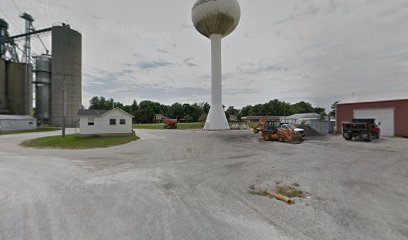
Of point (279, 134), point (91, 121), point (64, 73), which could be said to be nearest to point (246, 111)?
point (64, 73)

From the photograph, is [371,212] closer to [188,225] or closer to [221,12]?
[188,225]

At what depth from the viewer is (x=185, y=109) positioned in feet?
305

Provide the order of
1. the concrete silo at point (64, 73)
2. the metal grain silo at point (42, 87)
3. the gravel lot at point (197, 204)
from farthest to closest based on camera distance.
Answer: the metal grain silo at point (42, 87) → the concrete silo at point (64, 73) → the gravel lot at point (197, 204)

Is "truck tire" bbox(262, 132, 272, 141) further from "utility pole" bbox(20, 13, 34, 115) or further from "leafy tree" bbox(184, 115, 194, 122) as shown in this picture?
"leafy tree" bbox(184, 115, 194, 122)

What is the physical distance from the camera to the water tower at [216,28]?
34500 millimetres

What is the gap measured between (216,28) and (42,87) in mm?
43507

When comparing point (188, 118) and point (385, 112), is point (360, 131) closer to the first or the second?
point (385, 112)

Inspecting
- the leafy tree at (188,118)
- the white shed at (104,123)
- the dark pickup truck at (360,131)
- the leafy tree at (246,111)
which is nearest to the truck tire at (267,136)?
the dark pickup truck at (360,131)

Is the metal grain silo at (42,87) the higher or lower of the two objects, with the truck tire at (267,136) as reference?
higher

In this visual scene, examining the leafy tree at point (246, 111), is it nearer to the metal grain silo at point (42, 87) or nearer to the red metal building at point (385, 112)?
the red metal building at point (385, 112)

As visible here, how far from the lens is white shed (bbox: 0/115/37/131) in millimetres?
35375

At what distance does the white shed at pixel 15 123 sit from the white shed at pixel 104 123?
22899mm

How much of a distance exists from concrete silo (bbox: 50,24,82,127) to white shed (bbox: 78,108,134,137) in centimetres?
2753

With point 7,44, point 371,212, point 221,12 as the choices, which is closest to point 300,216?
point 371,212
